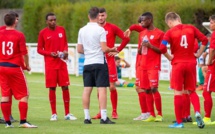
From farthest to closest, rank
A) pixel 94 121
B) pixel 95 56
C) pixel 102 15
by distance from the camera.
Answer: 1. pixel 102 15
2. pixel 94 121
3. pixel 95 56

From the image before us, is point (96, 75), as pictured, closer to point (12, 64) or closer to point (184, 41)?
point (12, 64)

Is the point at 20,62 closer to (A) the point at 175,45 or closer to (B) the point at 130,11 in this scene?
(A) the point at 175,45

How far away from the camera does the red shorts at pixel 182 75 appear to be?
16.1 m

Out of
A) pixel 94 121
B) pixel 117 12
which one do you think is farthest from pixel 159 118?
pixel 117 12

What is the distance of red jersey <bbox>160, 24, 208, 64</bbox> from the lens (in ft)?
52.4

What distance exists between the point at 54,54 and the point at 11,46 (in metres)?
2.57

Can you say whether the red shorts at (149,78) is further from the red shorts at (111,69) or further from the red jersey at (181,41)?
the red jersey at (181,41)

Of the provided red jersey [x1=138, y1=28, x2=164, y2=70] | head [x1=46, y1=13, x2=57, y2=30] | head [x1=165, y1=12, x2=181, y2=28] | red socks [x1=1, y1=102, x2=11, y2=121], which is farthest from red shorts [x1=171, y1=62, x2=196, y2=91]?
head [x1=46, y1=13, x2=57, y2=30]

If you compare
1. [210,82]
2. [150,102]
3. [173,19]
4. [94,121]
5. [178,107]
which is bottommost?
[94,121]

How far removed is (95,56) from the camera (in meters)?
16.8

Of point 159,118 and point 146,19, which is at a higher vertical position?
point 146,19

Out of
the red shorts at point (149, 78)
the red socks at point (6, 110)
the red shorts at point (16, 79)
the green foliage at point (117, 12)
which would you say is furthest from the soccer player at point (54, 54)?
the green foliage at point (117, 12)

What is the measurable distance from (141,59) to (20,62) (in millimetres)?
3193

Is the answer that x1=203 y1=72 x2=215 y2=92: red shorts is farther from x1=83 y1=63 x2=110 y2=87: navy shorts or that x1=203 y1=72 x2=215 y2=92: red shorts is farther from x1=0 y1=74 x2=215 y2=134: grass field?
x1=83 y1=63 x2=110 y2=87: navy shorts
